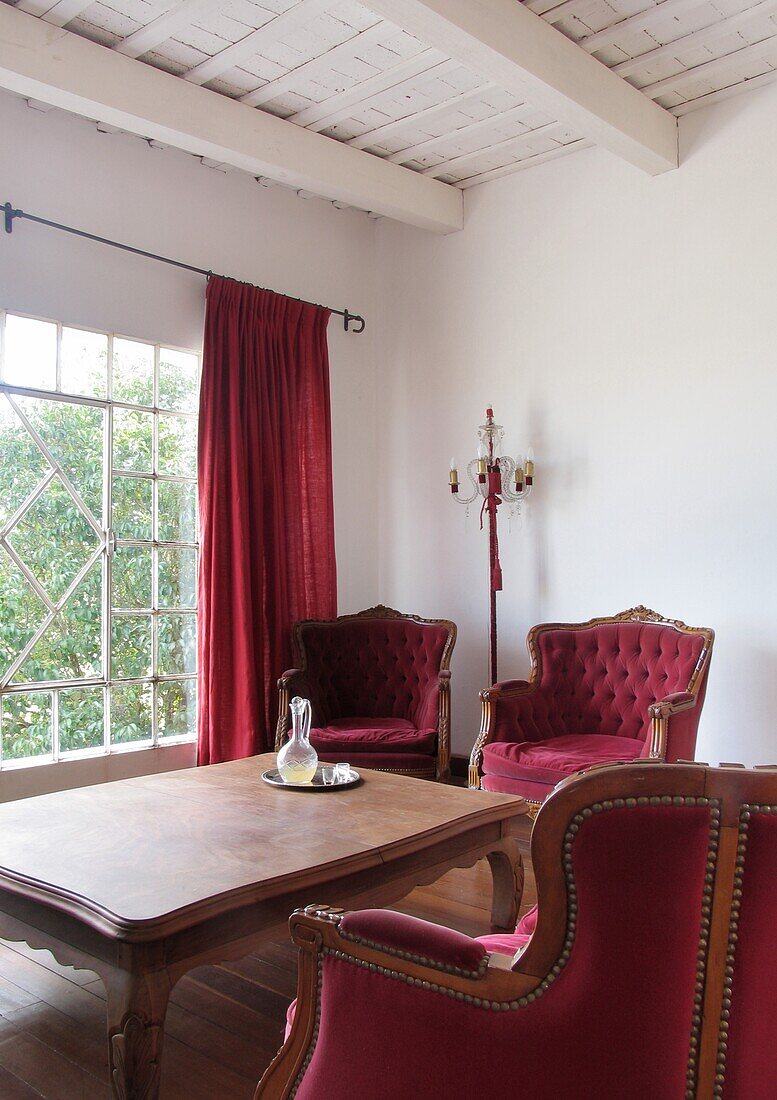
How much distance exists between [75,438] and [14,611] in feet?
2.67

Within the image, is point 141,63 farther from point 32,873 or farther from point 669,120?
point 32,873

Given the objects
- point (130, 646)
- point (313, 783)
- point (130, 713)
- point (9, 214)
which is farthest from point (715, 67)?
point (130, 713)

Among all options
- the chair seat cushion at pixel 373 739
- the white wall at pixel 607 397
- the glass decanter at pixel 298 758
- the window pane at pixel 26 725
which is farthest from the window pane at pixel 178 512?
the glass decanter at pixel 298 758

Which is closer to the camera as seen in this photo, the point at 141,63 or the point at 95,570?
the point at 141,63

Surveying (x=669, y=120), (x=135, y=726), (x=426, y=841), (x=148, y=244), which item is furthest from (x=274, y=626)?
(x=669, y=120)

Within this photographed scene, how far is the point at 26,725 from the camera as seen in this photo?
157 inches

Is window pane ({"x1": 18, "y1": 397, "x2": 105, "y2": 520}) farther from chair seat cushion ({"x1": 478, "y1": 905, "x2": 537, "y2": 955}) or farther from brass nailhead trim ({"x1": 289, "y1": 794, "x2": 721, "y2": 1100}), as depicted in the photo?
brass nailhead trim ({"x1": 289, "y1": 794, "x2": 721, "y2": 1100})

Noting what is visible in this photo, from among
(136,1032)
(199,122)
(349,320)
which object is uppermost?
(199,122)

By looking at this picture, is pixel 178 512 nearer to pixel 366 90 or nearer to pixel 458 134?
pixel 366 90

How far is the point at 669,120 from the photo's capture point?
14.0ft

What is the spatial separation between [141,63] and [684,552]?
3.11m

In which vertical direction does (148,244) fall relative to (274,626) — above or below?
above

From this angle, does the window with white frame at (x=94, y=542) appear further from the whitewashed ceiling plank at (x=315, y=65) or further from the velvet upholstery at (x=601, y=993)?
the velvet upholstery at (x=601, y=993)

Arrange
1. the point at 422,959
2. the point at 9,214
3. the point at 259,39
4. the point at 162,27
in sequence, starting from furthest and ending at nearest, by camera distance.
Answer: the point at 9,214 < the point at 259,39 < the point at 162,27 < the point at 422,959
